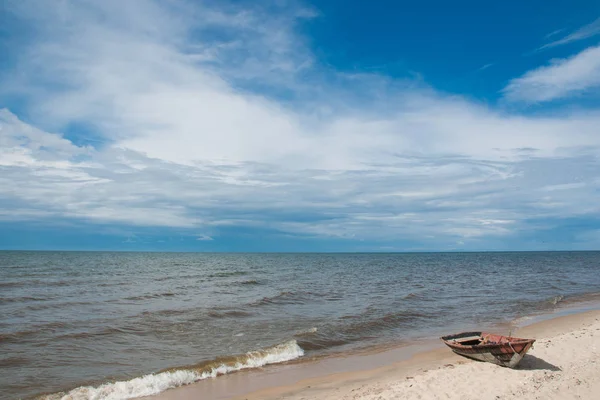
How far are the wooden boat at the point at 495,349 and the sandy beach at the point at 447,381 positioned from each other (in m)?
0.27

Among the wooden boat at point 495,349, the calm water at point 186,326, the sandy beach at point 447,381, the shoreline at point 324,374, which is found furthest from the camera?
the calm water at point 186,326

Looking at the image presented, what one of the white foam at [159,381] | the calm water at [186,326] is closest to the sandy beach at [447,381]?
the white foam at [159,381]

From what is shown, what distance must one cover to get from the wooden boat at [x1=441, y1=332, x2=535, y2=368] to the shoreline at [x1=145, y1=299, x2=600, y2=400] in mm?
457

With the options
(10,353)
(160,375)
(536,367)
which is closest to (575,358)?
(536,367)

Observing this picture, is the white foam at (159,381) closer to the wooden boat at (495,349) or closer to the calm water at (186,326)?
the calm water at (186,326)

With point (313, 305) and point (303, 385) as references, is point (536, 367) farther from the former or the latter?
point (313, 305)

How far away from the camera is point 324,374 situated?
13250 millimetres

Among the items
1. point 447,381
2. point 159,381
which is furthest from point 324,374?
point 159,381

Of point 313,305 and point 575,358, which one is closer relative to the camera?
point 575,358

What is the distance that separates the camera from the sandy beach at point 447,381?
10.2 m

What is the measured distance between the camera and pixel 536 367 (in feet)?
40.0

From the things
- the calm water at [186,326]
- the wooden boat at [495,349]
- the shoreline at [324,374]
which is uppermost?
the wooden boat at [495,349]

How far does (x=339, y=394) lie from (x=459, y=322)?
1371cm

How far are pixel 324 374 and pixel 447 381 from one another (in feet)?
13.2
